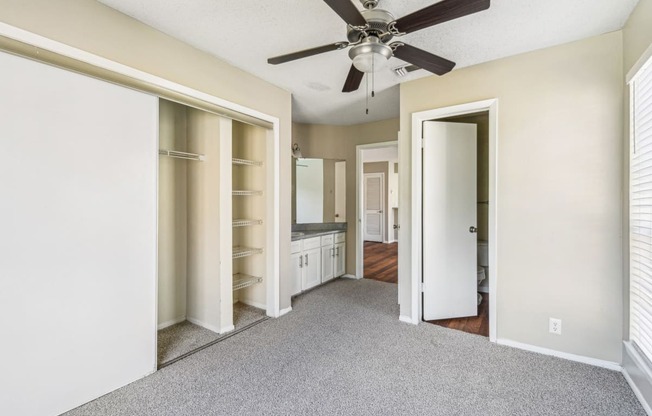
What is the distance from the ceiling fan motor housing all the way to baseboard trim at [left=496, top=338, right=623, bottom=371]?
2.58m

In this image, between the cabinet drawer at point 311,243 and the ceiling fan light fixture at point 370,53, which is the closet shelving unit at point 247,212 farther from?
the ceiling fan light fixture at point 370,53

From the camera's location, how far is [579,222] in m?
2.25

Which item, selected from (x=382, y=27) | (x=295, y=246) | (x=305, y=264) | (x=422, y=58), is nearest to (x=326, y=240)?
(x=305, y=264)

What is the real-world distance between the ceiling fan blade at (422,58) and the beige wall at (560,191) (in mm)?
954

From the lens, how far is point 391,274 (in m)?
4.93

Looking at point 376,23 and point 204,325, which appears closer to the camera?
point 376,23

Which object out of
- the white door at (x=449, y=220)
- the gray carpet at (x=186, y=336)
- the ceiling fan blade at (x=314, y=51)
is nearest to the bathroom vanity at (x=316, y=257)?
the gray carpet at (x=186, y=336)

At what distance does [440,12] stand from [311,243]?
3.12 metres

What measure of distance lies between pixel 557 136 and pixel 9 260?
362 centimetres

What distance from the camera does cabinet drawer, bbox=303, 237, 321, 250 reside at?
3.96m

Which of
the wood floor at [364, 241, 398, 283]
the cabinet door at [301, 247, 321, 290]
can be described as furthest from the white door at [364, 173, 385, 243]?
the cabinet door at [301, 247, 321, 290]

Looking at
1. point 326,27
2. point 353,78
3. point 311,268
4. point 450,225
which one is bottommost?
point 311,268

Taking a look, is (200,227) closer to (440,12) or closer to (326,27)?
(326,27)

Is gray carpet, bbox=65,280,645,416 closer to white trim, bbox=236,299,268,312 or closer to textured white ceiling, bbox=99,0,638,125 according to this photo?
white trim, bbox=236,299,268,312
